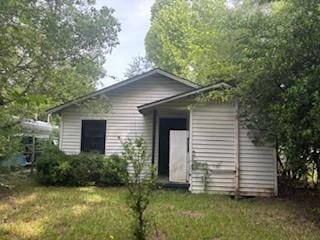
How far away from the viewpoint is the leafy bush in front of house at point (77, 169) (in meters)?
13.2

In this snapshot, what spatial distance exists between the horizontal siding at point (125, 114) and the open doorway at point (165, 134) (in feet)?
2.95

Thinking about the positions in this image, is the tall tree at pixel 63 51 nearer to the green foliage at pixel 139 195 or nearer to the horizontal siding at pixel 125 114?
the horizontal siding at pixel 125 114

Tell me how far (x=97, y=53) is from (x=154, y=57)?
19.2 m

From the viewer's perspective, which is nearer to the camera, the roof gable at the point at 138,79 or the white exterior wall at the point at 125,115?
the roof gable at the point at 138,79

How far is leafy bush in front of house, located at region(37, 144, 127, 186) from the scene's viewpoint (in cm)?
1316

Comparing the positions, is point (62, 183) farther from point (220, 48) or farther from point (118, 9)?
point (220, 48)

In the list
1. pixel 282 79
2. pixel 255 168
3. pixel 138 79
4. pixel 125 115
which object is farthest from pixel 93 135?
pixel 282 79

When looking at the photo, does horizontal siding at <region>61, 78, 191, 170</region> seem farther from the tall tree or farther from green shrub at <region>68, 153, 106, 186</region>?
green shrub at <region>68, 153, 106, 186</region>

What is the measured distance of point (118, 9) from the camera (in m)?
14.6

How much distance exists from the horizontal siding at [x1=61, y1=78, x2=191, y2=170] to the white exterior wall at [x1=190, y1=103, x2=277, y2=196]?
304 centimetres

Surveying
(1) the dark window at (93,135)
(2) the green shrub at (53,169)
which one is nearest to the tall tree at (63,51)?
(1) the dark window at (93,135)

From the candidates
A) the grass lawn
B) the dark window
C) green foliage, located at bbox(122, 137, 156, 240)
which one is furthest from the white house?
green foliage, located at bbox(122, 137, 156, 240)

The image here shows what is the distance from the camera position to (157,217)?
8375 millimetres

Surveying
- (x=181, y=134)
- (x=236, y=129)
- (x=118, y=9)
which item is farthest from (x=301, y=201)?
(x=118, y=9)
